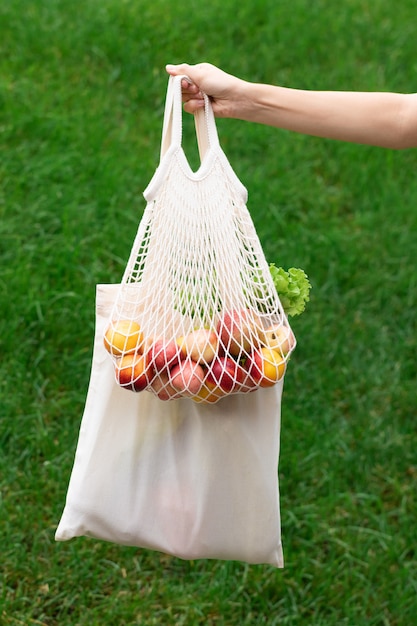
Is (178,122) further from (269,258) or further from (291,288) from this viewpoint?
(269,258)

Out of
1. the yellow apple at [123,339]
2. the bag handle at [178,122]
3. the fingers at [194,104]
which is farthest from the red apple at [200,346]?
the fingers at [194,104]

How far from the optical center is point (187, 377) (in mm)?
2053

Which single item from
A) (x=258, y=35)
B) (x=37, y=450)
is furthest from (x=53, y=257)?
(x=258, y=35)

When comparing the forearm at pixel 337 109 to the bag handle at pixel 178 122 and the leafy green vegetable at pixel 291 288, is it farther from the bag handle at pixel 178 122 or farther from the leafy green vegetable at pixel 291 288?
the leafy green vegetable at pixel 291 288

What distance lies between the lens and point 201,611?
2.89m

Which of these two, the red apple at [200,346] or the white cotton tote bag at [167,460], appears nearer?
the red apple at [200,346]

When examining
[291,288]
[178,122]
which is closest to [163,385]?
[291,288]

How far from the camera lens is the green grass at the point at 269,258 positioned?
117 inches

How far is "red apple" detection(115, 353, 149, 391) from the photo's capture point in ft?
6.82

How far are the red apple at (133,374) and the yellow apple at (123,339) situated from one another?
32mm

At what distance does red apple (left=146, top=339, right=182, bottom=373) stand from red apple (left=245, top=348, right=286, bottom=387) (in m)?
0.16

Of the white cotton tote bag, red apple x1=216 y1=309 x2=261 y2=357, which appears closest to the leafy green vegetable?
the white cotton tote bag

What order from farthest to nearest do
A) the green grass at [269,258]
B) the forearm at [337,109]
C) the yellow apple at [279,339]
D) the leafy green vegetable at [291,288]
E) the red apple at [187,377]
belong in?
the green grass at [269,258], the forearm at [337,109], the leafy green vegetable at [291,288], the yellow apple at [279,339], the red apple at [187,377]

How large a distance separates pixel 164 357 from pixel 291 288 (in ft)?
1.28
